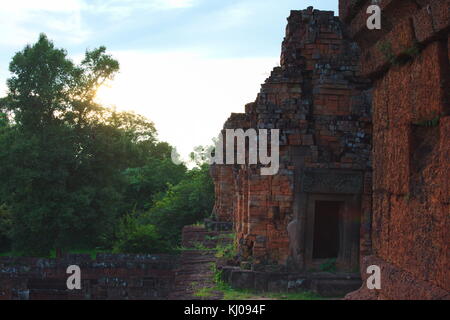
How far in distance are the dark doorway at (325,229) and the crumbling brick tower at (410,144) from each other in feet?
33.6

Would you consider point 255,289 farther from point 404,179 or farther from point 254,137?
point 404,179

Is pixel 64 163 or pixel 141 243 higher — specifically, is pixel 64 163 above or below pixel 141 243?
above

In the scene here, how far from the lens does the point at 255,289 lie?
9703 millimetres

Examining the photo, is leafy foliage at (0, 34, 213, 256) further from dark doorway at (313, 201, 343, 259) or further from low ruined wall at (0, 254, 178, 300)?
dark doorway at (313, 201, 343, 259)

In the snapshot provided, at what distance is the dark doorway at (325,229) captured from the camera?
1360cm

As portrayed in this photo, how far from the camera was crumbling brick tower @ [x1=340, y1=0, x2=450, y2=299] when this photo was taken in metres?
2.54

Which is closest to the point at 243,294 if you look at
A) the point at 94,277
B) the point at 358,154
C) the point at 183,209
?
the point at 358,154

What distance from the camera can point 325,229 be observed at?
13711 millimetres

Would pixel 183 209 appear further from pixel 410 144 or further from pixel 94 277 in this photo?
pixel 410 144

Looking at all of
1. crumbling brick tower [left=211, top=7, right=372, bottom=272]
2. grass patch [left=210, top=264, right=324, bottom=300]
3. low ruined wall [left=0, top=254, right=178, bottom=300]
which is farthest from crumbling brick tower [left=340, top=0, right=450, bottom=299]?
low ruined wall [left=0, top=254, right=178, bottom=300]

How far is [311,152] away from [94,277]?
7654 mm

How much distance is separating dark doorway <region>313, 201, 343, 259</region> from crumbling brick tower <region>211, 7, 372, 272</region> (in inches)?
118

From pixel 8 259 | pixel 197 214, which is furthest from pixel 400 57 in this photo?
pixel 197 214

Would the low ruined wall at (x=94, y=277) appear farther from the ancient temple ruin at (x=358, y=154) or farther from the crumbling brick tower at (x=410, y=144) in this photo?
the crumbling brick tower at (x=410, y=144)
